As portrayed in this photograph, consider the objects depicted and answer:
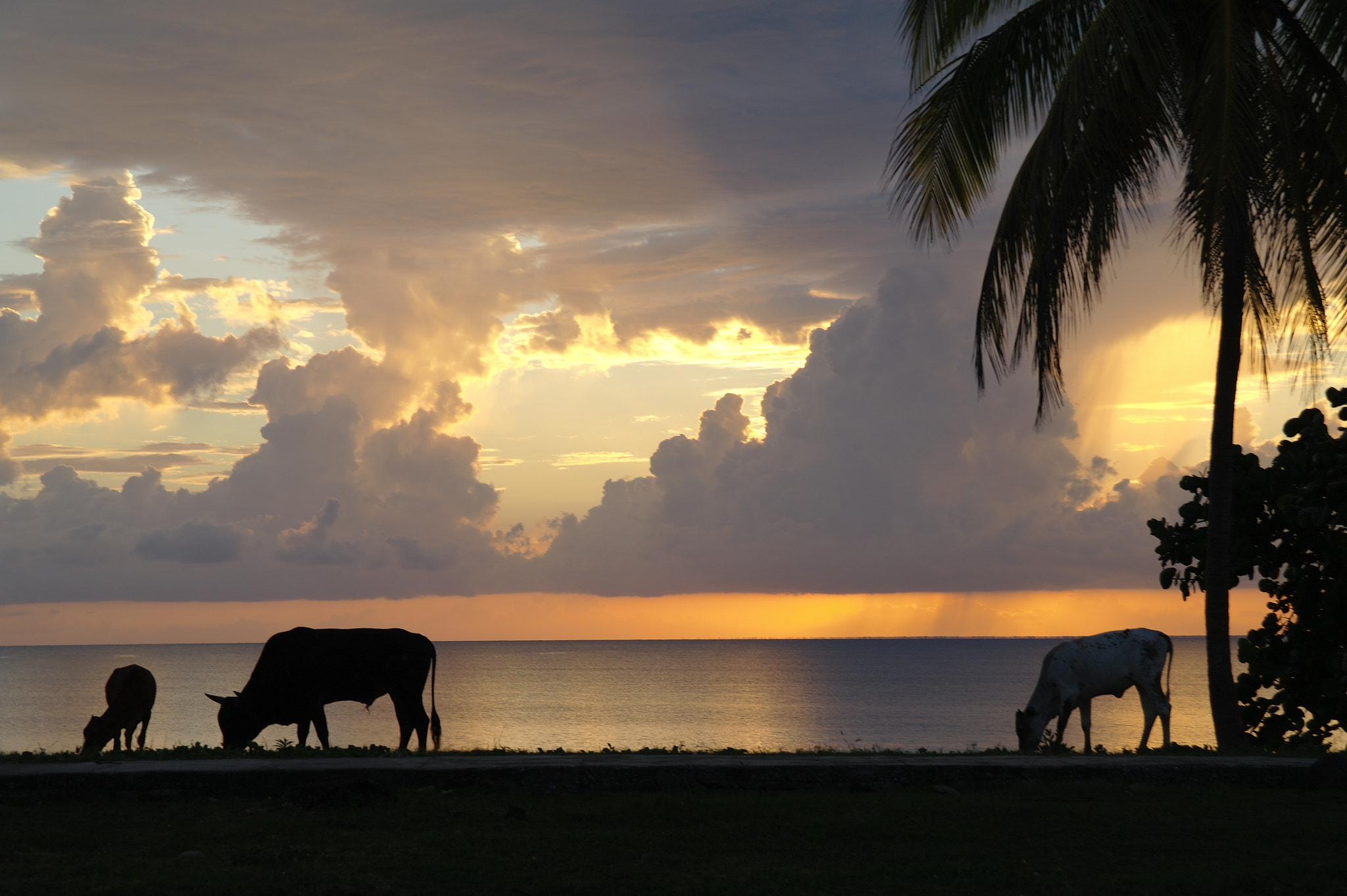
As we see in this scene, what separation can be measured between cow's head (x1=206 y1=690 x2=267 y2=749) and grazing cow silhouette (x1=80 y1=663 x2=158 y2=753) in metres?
3.87

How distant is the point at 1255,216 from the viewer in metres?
14.5

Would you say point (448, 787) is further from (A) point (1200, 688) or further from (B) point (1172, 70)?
(A) point (1200, 688)

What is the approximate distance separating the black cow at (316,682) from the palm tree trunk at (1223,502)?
11648 millimetres

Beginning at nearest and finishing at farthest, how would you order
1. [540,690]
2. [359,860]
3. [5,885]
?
[5,885]
[359,860]
[540,690]

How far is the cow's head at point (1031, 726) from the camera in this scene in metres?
17.6

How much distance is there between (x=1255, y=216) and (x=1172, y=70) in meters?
2.33

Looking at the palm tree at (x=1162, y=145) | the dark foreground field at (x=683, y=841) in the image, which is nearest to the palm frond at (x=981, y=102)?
the palm tree at (x=1162, y=145)

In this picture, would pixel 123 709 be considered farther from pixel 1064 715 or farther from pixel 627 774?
pixel 1064 715

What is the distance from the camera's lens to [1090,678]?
18062mm

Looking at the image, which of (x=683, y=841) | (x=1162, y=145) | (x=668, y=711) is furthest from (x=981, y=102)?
(x=668, y=711)

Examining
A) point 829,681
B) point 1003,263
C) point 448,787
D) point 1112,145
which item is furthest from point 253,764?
point 829,681

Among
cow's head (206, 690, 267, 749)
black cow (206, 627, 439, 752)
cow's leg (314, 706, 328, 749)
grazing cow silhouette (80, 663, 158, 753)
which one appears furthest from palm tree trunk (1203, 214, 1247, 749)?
grazing cow silhouette (80, 663, 158, 753)

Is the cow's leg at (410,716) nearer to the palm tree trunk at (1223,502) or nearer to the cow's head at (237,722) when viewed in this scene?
the cow's head at (237,722)

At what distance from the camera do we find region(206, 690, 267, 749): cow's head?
1638 cm
